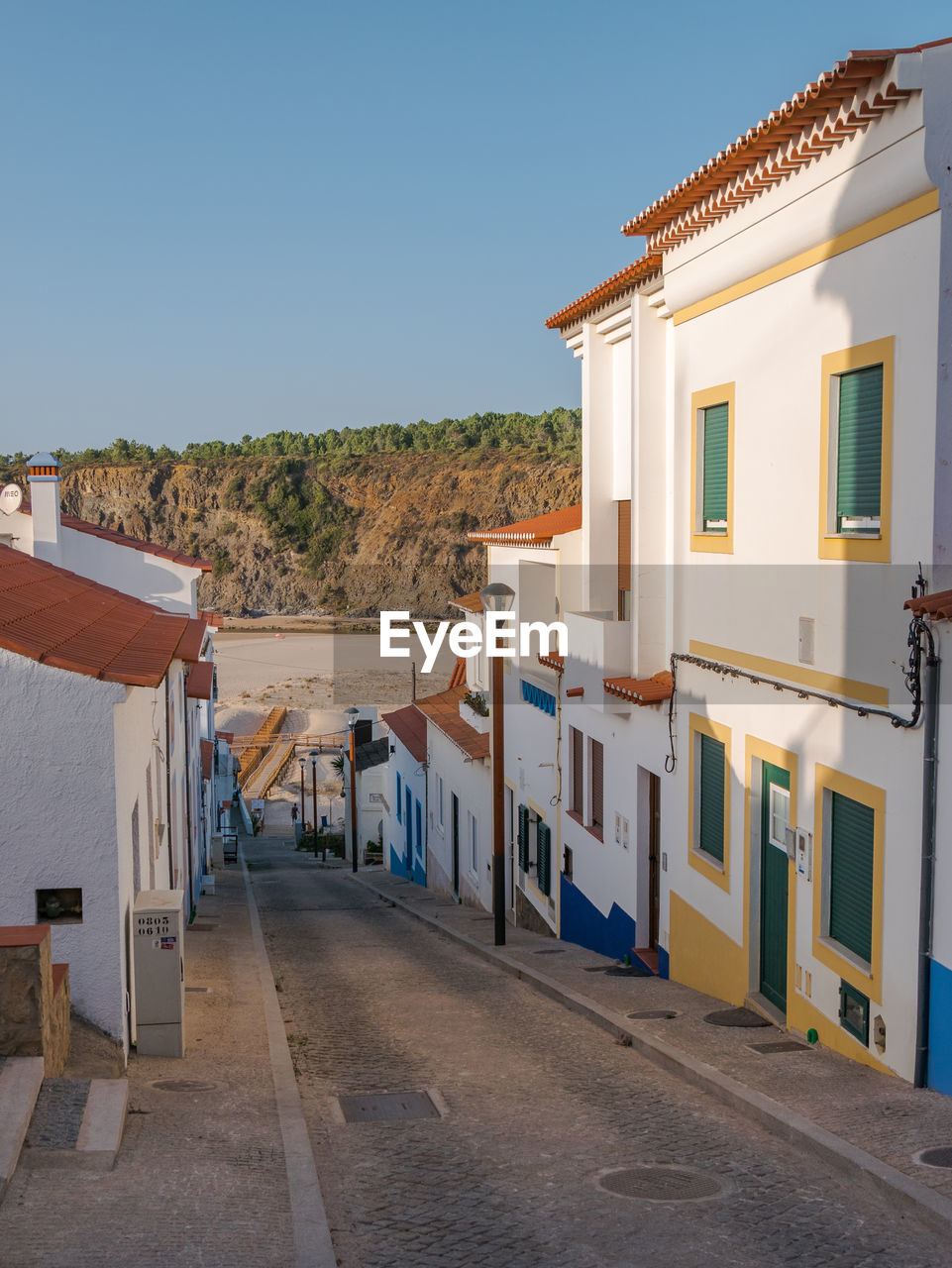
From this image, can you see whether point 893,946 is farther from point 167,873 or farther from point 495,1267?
point 167,873

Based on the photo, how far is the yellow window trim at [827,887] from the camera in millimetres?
8812

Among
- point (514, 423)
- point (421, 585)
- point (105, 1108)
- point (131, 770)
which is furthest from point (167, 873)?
point (514, 423)

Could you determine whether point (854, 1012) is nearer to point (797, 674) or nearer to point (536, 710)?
point (797, 674)

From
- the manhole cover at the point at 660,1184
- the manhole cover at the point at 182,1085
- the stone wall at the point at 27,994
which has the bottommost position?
the manhole cover at the point at 182,1085

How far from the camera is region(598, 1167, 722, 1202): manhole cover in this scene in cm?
669

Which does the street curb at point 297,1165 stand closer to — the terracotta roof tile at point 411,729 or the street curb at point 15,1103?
the street curb at point 15,1103

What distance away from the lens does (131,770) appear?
9930mm

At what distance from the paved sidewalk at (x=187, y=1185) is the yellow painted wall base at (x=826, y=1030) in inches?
165

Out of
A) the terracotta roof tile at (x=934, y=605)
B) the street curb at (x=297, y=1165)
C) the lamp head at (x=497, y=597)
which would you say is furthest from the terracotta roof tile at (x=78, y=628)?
the terracotta roof tile at (x=934, y=605)

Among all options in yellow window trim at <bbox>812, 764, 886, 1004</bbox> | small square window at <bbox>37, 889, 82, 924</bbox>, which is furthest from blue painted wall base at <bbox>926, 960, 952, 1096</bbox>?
small square window at <bbox>37, 889, 82, 924</bbox>

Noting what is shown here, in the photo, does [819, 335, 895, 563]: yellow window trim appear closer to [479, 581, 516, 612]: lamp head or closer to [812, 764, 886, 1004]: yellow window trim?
[812, 764, 886, 1004]: yellow window trim

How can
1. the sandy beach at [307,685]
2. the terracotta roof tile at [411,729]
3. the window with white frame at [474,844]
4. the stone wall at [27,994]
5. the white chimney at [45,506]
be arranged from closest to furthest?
the stone wall at [27,994] < the white chimney at [45,506] < the window with white frame at [474,844] < the terracotta roof tile at [411,729] < the sandy beach at [307,685]

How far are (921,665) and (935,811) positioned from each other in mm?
953

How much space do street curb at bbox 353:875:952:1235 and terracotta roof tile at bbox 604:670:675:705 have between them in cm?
321
